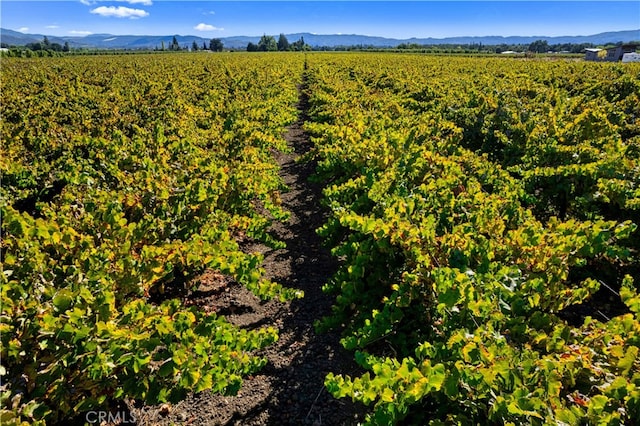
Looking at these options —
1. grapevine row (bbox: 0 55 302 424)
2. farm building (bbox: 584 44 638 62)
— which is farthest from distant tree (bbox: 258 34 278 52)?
grapevine row (bbox: 0 55 302 424)

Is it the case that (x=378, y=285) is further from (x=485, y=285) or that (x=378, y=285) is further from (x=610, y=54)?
(x=610, y=54)

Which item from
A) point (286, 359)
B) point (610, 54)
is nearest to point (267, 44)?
point (610, 54)

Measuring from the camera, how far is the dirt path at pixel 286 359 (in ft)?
10.9

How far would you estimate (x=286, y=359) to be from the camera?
398 centimetres

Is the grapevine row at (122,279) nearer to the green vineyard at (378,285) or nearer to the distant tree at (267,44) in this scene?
the green vineyard at (378,285)

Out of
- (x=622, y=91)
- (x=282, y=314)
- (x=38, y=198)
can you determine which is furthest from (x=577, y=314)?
(x=622, y=91)

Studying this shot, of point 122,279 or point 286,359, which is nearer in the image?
point 122,279

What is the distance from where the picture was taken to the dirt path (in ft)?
10.9

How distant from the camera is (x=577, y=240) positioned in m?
2.91

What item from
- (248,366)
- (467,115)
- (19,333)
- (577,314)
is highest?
(467,115)

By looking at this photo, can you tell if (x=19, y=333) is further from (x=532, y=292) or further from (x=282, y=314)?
(x=532, y=292)

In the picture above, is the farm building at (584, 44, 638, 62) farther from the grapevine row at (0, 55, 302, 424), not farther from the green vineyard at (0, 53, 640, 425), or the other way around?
the grapevine row at (0, 55, 302, 424)

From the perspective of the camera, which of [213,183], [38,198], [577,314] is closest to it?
[577,314]

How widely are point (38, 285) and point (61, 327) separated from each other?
64 cm
